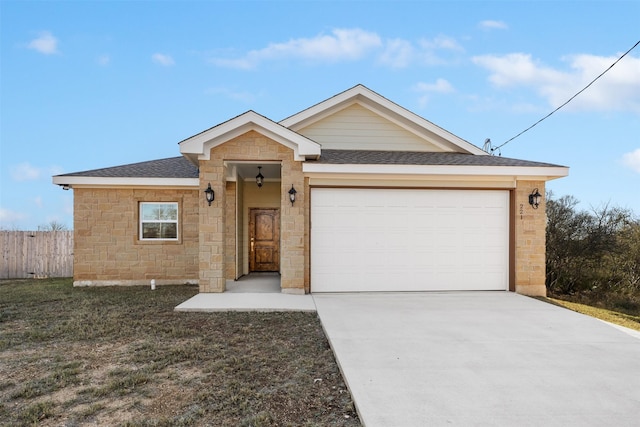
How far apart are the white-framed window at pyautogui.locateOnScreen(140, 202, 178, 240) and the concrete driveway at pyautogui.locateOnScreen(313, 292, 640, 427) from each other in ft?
19.3

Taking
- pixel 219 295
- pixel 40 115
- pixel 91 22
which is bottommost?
pixel 219 295

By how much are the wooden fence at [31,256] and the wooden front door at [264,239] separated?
717cm

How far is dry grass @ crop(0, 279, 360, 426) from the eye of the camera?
2854mm

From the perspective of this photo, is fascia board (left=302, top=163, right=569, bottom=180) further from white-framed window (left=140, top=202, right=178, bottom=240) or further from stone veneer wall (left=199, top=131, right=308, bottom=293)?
white-framed window (left=140, top=202, right=178, bottom=240)

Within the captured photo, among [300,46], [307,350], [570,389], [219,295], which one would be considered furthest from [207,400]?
[300,46]

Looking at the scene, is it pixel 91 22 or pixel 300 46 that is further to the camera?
pixel 300 46

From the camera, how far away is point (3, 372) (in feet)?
12.3

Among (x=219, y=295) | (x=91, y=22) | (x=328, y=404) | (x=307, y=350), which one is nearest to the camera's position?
(x=328, y=404)

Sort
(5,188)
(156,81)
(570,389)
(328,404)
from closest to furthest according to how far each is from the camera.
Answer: (328,404)
(570,389)
(5,188)
(156,81)

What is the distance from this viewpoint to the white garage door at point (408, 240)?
8.05m

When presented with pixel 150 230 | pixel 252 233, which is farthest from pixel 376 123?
pixel 150 230

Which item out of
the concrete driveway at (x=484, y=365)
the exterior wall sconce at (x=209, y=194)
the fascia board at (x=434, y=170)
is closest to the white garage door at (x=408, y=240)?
the fascia board at (x=434, y=170)

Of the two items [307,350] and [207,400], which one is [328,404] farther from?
[307,350]

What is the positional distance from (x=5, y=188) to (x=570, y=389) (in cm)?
2098
